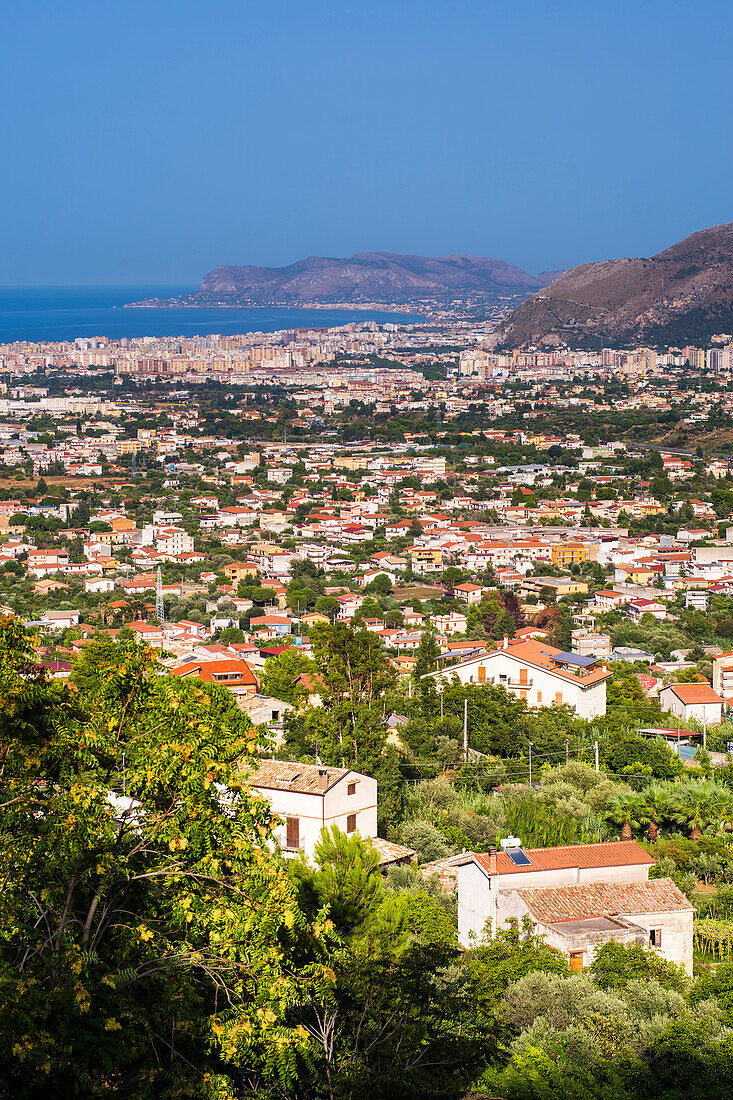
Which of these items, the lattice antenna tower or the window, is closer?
the window

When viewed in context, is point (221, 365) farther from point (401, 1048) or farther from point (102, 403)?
point (401, 1048)

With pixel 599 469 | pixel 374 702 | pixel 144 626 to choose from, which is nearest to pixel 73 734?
pixel 374 702

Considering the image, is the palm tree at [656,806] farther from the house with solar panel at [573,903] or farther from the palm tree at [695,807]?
the house with solar panel at [573,903]

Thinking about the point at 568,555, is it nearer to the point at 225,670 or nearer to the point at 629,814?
the point at 225,670

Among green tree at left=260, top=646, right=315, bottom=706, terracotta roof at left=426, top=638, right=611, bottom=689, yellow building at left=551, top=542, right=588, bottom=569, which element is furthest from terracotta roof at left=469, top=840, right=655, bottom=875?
yellow building at left=551, top=542, right=588, bottom=569

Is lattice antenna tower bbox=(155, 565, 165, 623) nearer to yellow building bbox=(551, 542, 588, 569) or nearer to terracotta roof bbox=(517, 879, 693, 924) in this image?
yellow building bbox=(551, 542, 588, 569)

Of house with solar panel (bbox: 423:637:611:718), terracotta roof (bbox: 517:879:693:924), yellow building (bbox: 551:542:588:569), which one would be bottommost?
yellow building (bbox: 551:542:588:569)

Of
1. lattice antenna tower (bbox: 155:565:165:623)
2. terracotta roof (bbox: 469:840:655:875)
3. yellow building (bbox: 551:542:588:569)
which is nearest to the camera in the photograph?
terracotta roof (bbox: 469:840:655:875)

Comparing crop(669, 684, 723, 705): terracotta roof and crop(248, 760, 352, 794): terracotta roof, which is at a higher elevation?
Result: crop(248, 760, 352, 794): terracotta roof
